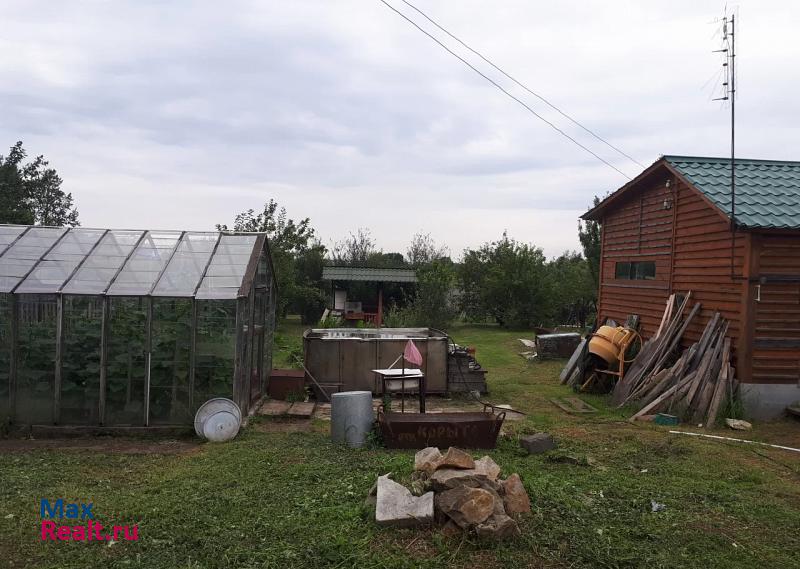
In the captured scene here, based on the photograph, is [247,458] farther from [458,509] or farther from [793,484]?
Result: [793,484]

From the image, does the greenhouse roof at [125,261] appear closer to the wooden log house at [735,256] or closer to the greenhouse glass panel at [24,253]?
the greenhouse glass panel at [24,253]

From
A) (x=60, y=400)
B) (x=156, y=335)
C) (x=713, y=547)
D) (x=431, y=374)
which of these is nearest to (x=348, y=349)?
(x=431, y=374)

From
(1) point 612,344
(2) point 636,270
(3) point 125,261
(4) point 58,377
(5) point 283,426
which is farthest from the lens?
(2) point 636,270

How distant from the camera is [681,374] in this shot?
10.8 meters

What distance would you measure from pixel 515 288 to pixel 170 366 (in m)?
20.4

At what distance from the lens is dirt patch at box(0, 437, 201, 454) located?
7906 mm

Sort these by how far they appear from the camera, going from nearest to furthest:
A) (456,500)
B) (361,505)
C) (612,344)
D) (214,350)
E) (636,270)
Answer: (456,500), (361,505), (214,350), (612,344), (636,270)

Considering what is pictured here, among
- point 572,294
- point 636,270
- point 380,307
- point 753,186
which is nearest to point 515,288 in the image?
point 572,294

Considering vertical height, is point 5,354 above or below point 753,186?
below

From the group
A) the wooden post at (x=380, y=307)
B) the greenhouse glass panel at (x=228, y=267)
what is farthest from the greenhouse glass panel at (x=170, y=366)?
the wooden post at (x=380, y=307)

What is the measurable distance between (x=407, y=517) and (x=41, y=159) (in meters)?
32.7

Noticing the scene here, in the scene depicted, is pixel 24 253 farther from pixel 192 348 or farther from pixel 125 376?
pixel 192 348

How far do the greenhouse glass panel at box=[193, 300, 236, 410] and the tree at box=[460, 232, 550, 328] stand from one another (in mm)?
19511

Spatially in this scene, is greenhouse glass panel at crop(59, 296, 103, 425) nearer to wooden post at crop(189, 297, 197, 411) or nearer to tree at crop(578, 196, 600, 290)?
wooden post at crop(189, 297, 197, 411)
